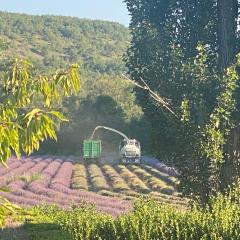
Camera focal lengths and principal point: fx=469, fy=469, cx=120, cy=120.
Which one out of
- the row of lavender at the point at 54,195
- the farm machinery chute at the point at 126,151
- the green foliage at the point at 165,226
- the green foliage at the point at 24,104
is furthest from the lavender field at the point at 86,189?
the green foliage at the point at 24,104

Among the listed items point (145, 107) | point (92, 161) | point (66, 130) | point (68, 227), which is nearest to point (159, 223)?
point (68, 227)

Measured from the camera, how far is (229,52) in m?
16.4

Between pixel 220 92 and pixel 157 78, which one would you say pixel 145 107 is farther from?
pixel 220 92

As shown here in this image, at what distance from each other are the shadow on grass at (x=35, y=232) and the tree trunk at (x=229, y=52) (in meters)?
5.53

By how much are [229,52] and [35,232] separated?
8.95 meters

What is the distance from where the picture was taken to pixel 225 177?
15234 millimetres

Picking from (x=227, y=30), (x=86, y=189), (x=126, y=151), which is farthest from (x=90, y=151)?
(x=227, y=30)

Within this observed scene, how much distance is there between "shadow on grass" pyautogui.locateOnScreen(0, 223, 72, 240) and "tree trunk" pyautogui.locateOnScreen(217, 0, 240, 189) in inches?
218

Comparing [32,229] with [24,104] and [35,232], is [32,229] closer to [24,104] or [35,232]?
[35,232]

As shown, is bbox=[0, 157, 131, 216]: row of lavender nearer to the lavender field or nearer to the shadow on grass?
the lavender field

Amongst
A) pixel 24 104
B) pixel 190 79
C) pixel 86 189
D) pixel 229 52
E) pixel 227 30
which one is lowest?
pixel 86 189

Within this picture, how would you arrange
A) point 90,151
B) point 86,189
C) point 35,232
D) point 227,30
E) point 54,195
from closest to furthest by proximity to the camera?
point 35,232
point 227,30
point 54,195
point 86,189
point 90,151

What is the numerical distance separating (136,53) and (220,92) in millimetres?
3755

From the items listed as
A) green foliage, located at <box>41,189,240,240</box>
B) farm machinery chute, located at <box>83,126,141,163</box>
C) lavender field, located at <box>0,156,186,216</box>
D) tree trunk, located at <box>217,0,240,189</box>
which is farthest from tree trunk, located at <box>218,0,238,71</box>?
farm machinery chute, located at <box>83,126,141,163</box>
